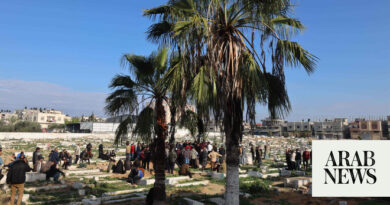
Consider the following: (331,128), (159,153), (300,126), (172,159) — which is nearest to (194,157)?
(172,159)

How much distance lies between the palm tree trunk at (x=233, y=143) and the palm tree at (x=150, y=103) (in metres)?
2.56

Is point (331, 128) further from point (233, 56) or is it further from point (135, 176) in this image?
point (233, 56)

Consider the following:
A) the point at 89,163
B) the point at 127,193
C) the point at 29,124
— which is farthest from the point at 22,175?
the point at 29,124

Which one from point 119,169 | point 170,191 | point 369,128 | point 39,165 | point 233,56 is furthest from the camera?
point 369,128

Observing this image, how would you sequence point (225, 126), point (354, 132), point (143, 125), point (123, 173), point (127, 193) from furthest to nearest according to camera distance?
1. point (354, 132)
2. point (123, 173)
3. point (127, 193)
4. point (143, 125)
5. point (225, 126)

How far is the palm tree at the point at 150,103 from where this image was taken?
8742mm

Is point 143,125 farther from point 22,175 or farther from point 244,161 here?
point 244,161

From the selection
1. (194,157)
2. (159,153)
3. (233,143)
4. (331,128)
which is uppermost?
(233,143)

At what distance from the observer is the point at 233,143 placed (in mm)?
7199

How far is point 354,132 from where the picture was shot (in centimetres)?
10481

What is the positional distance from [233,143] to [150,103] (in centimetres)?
320

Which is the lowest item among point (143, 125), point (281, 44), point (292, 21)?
point (143, 125)

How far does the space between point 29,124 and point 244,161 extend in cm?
7440

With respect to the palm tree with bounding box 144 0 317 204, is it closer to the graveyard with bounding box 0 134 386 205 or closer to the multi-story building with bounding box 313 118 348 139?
the graveyard with bounding box 0 134 386 205
